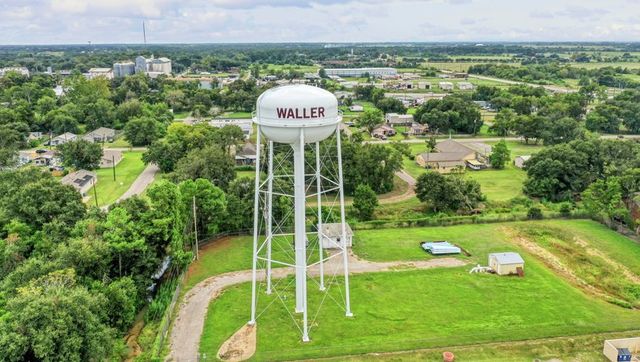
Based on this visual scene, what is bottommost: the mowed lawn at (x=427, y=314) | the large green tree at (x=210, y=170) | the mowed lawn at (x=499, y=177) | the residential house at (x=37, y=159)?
the mowed lawn at (x=499, y=177)

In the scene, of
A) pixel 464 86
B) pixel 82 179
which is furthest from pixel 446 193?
pixel 464 86

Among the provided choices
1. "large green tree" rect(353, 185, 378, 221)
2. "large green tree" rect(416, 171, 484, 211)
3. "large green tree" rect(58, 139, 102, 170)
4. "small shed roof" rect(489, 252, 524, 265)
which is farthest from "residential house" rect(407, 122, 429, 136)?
"small shed roof" rect(489, 252, 524, 265)

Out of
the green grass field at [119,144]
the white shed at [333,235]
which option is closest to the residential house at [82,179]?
the green grass field at [119,144]

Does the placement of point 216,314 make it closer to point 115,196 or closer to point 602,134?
point 115,196

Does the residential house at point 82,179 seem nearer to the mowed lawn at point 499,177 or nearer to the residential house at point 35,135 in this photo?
the residential house at point 35,135

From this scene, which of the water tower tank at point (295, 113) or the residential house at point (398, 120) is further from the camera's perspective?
the residential house at point (398, 120)

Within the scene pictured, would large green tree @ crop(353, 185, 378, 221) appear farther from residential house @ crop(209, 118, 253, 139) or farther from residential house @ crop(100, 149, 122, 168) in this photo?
residential house @ crop(209, 118, 253, 139)
